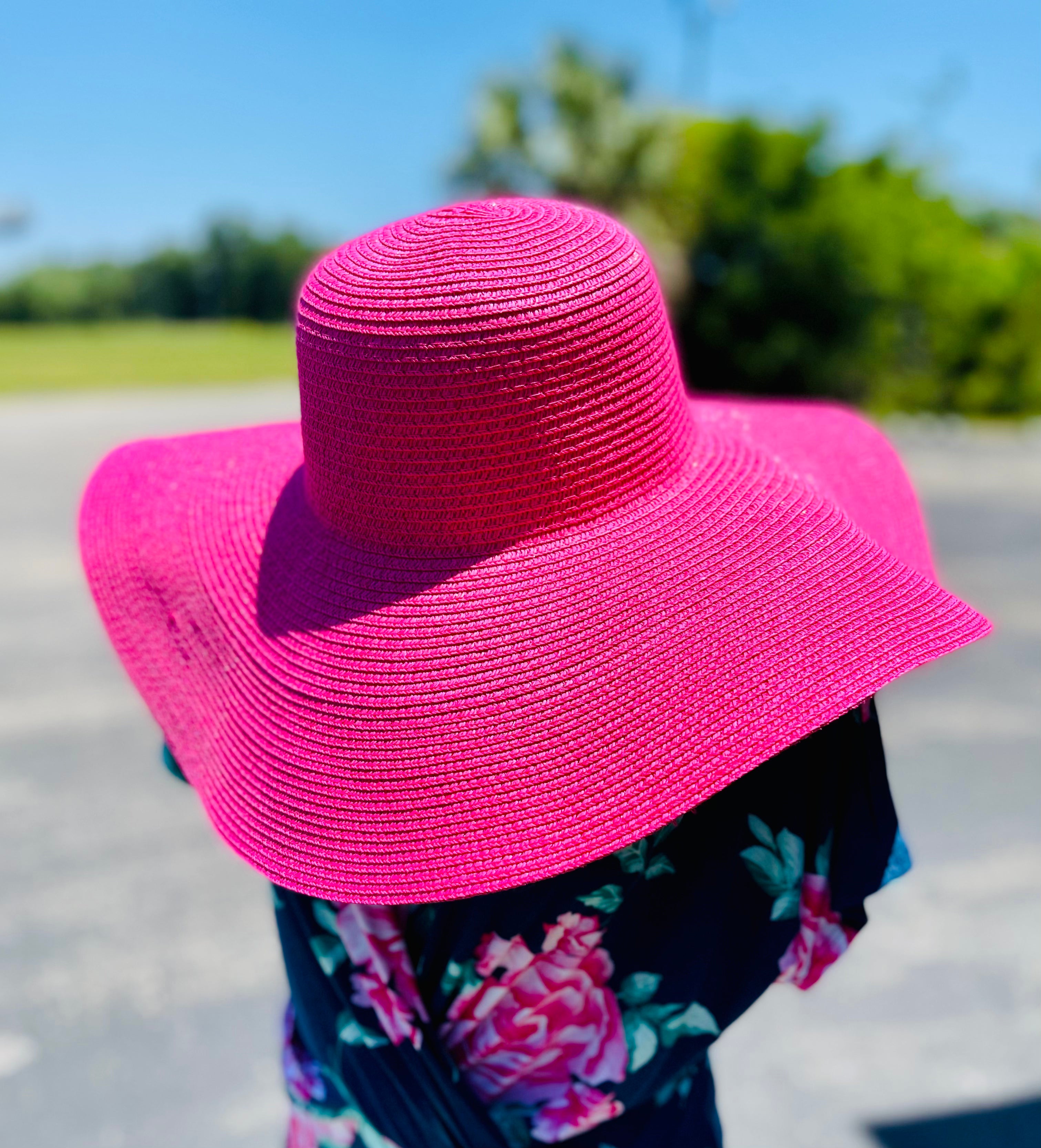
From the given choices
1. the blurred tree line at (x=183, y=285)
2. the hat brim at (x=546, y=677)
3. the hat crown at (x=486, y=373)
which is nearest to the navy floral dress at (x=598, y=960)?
the hat brim at (x=546, y=677)

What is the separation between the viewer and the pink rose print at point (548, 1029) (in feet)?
3.55

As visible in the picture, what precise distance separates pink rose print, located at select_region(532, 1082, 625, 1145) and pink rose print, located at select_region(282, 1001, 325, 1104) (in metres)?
0.26

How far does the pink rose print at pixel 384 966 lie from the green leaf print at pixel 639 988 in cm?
21

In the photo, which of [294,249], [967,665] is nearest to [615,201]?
[967,665]

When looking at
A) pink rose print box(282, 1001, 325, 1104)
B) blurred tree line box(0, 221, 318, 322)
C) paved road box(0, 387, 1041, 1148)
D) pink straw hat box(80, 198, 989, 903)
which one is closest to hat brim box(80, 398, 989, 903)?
pink straw hat box(80, 198, 989, 903)

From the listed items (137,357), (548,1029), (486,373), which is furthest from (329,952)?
(137,357)

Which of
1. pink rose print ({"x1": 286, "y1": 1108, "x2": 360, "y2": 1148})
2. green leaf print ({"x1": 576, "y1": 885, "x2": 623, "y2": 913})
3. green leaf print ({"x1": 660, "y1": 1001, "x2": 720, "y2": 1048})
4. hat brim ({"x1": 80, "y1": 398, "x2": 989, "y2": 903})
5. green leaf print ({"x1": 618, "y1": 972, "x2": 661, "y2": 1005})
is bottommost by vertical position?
pink rose print ({"x1": 286, "y1": 1108, "x2": 360, "y2": 1148})

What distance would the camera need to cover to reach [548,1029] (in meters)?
1.12

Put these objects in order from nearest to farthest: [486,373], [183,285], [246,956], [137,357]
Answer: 1. [486,373]
2. [246,956]
3. [137,357]
4. [183,285]

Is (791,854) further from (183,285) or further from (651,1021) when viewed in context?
(183,285)

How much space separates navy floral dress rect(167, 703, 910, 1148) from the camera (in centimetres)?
107

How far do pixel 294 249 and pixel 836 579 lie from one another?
5205cm

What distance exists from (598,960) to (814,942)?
252 mm

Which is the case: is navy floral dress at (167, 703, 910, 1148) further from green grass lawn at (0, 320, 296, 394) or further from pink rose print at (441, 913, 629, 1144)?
green grass lawn at (0, 320, 296, 394)
